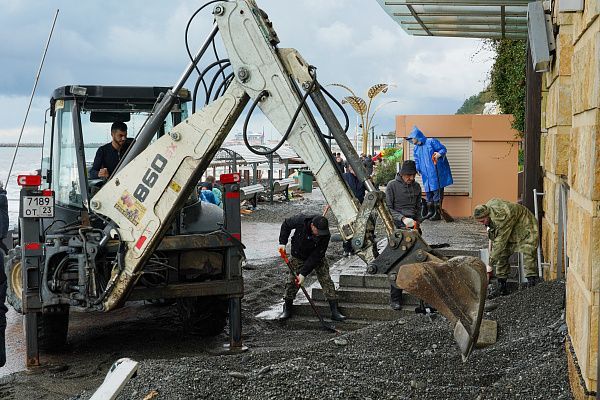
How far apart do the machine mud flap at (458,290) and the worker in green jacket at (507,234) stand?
4475 millimetres

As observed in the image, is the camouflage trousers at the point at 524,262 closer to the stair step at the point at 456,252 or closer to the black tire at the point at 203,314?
the stair step at the point at 456,252

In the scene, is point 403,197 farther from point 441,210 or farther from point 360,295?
point 441,210

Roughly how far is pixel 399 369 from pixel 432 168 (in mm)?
10801

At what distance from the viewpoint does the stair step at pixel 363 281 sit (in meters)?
11.1

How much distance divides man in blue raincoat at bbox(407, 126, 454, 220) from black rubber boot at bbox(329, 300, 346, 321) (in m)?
6.97

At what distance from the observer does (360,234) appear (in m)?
5.90

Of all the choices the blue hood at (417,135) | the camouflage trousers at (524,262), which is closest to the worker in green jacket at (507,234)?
the camouflage trousers at (524,262)

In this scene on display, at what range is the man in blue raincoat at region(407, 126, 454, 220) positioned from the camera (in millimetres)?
17078

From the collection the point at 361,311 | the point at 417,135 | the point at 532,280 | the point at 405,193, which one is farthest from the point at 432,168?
the point at 532,280

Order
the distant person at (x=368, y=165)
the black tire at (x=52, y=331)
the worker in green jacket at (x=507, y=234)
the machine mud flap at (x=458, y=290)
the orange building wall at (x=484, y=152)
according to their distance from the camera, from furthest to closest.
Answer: the orange building wall at (x=484, y=152), the worker in green jacket at (x=507, y=234), the black tire at (x=52, y=331), the distant person at (x=368, y=165), the machine mud flap at (x=458, y=290)

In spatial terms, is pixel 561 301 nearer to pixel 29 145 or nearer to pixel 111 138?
pixel 111 138

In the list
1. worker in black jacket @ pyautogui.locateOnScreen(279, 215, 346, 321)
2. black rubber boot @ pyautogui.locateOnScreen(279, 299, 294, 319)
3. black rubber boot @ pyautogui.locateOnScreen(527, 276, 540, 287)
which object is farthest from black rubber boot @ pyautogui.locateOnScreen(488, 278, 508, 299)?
black rubber boot @ pyautogui.locateOnScreen(279, 299, 294, 319)

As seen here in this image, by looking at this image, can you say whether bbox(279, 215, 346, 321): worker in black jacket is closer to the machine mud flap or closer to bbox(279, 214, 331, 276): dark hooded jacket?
bbox(279, 214, 331, 276): dark hooded jacket

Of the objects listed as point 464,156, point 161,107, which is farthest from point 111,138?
point 464,156
